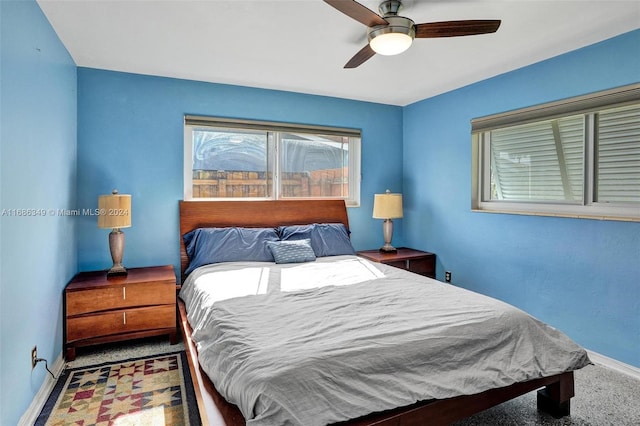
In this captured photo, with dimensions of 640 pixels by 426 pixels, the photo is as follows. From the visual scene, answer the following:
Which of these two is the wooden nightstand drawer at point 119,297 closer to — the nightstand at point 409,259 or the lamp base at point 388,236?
the nightstand at point 409,259

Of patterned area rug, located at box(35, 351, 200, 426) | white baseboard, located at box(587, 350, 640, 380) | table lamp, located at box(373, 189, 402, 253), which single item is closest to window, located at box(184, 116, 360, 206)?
table lamp, located at box(373, 189, 402, 253)

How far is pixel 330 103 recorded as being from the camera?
4.24 m

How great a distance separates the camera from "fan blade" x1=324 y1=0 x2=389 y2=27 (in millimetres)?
1774

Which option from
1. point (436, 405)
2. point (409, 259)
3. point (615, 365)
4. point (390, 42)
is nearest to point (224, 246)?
point (409, 259)

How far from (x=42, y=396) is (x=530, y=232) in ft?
12.4

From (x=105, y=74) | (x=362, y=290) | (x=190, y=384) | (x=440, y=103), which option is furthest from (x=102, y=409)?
(x=440, y=103)

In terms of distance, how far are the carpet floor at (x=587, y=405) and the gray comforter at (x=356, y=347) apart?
34cm

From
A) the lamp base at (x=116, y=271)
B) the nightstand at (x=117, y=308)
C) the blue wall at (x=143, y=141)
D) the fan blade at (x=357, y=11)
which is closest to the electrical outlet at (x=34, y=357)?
the nightstand at (x=117, y=308)

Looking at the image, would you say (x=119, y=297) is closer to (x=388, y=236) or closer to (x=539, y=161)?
(x=388, y=236)

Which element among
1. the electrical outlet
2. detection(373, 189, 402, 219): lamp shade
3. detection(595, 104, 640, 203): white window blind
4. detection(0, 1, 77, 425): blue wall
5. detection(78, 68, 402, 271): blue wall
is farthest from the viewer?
detection(373, 189, 402, 219): lamp shade

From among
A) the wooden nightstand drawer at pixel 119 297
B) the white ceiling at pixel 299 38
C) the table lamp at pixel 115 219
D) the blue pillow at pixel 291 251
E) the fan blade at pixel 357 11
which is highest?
the white ceiling at pixel 299 38

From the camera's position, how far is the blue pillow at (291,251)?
11.0 ft

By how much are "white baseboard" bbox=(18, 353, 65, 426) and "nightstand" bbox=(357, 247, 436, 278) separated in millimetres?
2795

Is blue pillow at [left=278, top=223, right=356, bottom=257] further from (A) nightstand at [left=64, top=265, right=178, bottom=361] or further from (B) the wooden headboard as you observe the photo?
(A) nightstand at [left=64, top=265, right=178, bottom=361]
